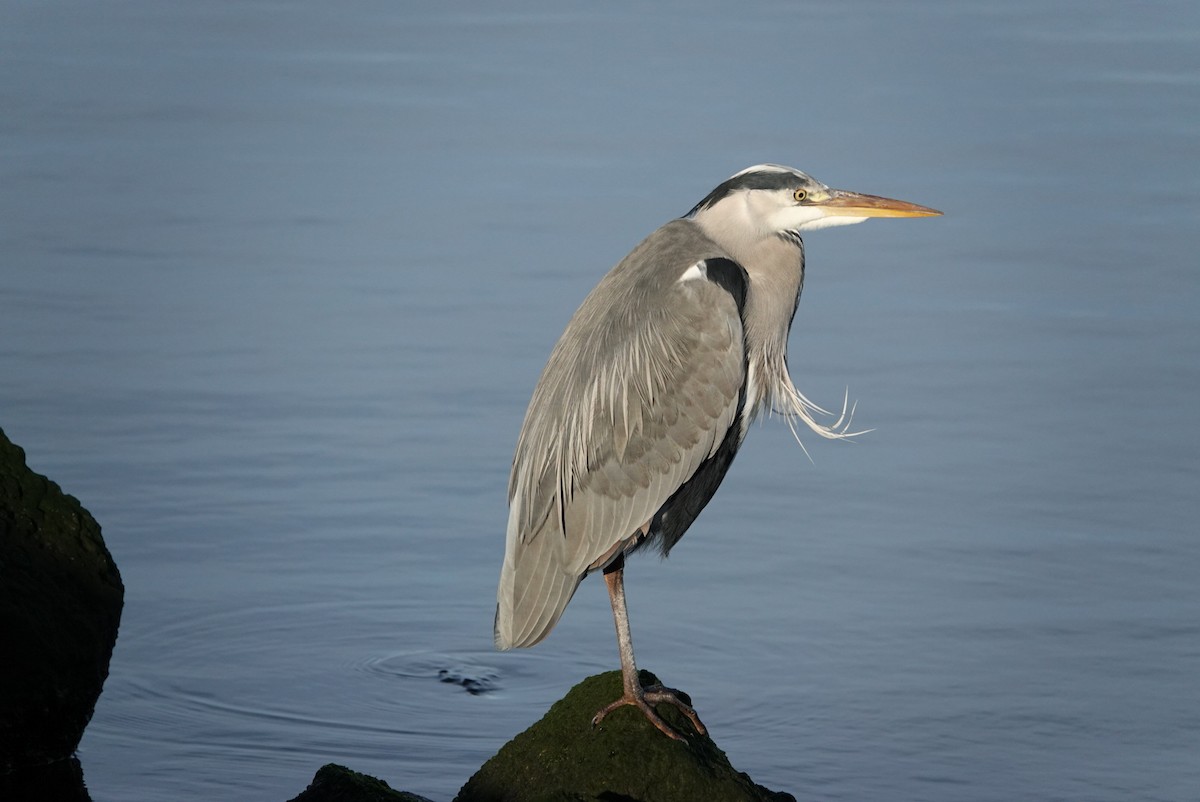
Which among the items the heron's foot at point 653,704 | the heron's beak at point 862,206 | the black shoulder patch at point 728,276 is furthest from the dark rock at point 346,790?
the heron's beak at point 862,206

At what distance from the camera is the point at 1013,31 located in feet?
57.2

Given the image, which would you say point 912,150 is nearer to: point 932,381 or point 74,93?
point 932,381

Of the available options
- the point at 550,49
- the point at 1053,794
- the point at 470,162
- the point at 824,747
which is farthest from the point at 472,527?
the point at 550,49

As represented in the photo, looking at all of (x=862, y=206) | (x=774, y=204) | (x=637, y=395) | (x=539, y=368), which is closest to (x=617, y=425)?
(x=637, y=395)

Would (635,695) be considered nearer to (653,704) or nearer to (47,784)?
(653,704)

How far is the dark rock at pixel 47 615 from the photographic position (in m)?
5.66

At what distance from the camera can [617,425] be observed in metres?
5.88

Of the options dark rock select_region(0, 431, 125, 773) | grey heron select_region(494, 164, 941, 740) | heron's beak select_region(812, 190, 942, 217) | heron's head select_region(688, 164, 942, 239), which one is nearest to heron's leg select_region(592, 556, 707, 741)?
grey heron select_region(494, 164, 941, 740)

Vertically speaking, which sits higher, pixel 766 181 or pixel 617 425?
pixel 766 181

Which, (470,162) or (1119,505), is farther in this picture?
(470,162)

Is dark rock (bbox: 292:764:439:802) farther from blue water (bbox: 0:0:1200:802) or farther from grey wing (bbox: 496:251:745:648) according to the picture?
blue water (bbox: 0:0:1200:802)

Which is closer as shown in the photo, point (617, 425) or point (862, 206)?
point (617, 425)

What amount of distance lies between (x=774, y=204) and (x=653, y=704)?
1.59 m

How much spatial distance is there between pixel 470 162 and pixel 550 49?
3.52m
